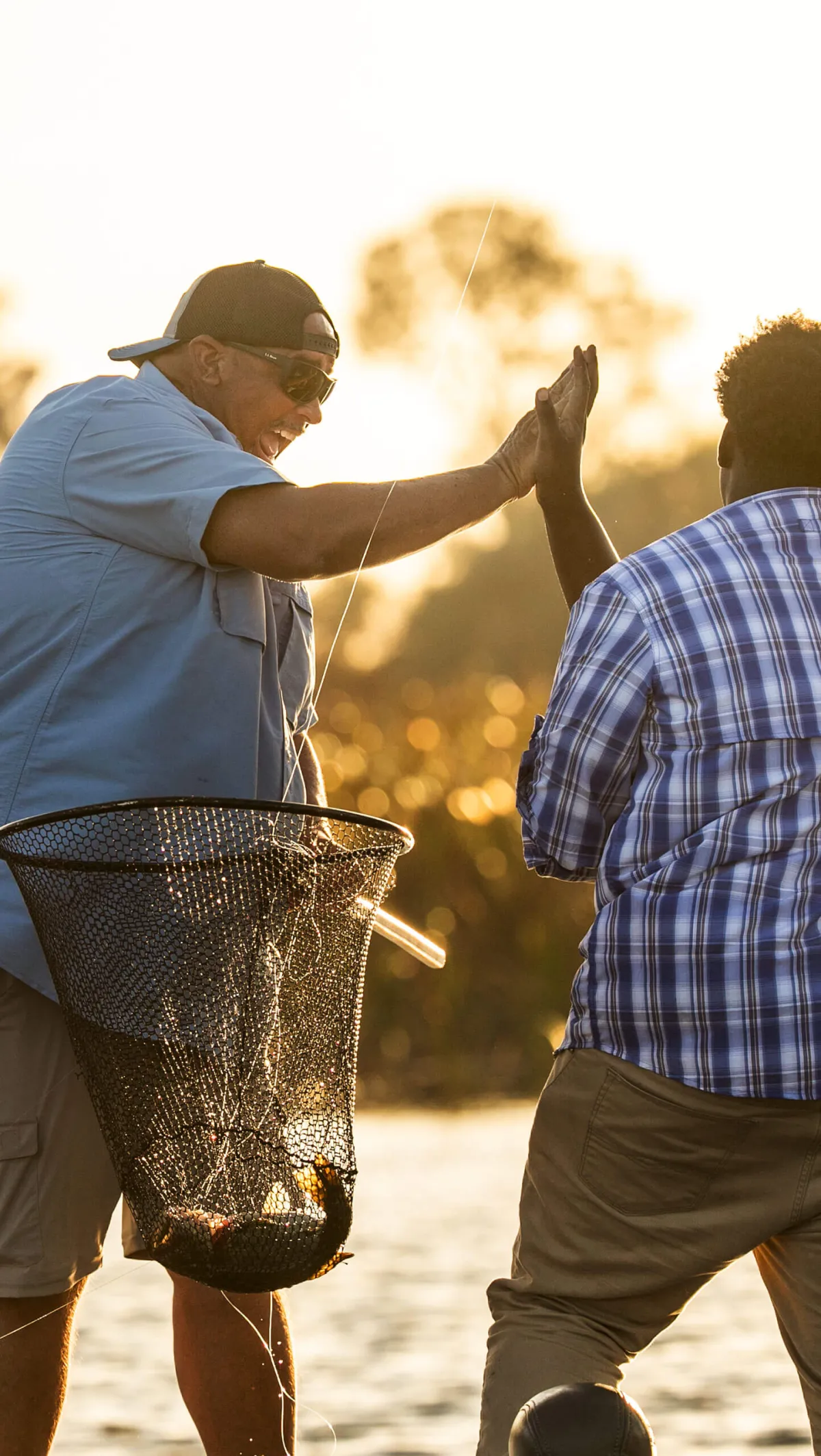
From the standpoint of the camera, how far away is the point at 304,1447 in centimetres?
423

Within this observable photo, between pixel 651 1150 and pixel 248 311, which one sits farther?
pixel 248 311

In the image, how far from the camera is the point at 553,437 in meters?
2.78

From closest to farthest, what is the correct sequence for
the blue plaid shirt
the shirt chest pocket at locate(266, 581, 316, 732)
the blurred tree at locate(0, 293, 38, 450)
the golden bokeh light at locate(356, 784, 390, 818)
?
the blue plaid shirt
the shirt chest pocket at locate(266, 581, 316, 732)
the golden bokeh light at locate(356, 784, 390, 818)
the blurred tree at locate(0, 293, 38, 450)

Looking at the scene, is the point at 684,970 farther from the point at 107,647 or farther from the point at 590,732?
the point at 107,647

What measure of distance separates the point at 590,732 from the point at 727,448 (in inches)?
19.9

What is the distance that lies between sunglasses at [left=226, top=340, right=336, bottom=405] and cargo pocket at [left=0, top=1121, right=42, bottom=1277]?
4.22 ft

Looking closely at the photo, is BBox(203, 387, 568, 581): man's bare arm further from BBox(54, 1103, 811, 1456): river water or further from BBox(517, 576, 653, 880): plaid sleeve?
BBox(54, 1103, 811, 1456): river water

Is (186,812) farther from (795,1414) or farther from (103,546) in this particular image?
(795,1414)

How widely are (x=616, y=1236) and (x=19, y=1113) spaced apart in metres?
0.98

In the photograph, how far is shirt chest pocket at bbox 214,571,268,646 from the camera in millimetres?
2807

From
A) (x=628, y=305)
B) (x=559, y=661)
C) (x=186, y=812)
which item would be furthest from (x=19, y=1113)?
(x=628, y=305)

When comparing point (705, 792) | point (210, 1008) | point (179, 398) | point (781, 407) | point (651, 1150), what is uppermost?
point (179, 398)

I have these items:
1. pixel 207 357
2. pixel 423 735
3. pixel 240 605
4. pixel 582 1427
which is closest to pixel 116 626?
pixel 240 605

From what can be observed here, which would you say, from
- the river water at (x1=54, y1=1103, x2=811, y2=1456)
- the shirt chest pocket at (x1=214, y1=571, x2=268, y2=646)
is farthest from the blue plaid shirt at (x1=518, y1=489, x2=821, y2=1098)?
the river water at (x1=54, y1=1103, x2=811, y2=1456)
